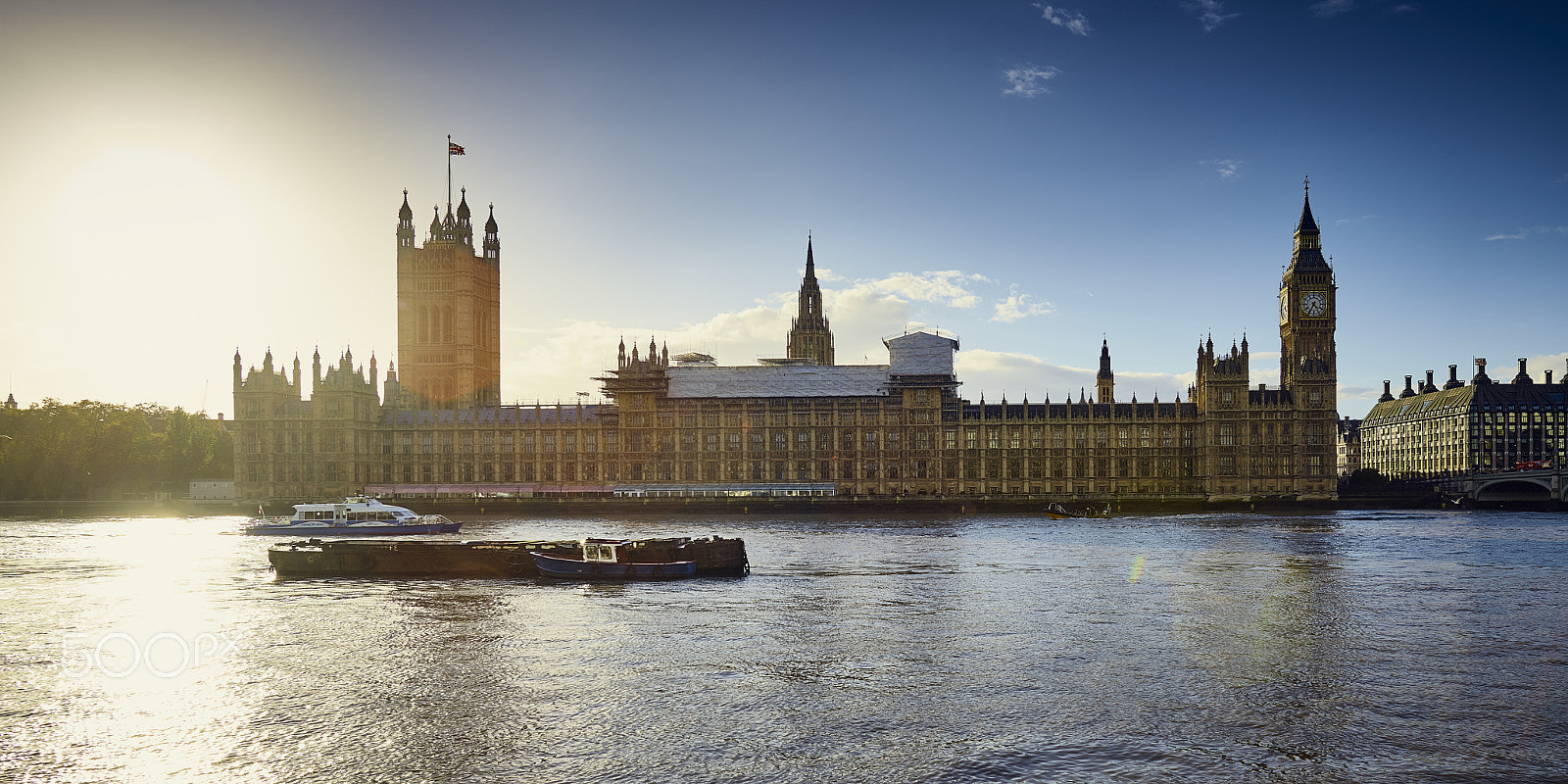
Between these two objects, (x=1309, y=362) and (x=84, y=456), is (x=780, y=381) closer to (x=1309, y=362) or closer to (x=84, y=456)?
(x=1309, y=362)

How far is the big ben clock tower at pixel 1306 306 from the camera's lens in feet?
513

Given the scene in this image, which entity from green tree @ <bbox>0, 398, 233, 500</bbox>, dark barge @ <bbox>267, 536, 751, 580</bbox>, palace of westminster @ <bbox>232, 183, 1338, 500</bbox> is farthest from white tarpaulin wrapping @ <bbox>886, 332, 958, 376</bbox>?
green tree @ <bbox>0, 398, 233, 500</bbox>

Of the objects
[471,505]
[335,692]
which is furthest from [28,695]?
[471,505]

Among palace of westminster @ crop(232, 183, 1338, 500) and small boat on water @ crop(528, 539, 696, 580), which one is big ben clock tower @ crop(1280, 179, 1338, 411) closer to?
palace of westminster @ crop(232, 183, 1338, 500)

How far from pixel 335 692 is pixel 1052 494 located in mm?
119370

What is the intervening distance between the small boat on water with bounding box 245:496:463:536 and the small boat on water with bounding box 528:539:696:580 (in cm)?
3614

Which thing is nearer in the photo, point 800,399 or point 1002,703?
point 1002,703

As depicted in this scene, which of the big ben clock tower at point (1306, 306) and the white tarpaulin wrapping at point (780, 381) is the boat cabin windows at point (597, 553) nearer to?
the white tarpaulin wrapping at point (780, 381)

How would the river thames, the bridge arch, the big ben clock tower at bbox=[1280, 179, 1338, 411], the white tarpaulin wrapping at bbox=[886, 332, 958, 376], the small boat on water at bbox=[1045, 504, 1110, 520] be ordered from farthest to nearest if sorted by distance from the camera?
the big ben clock tower at bbox=[1280, 179, 1338, 411]
the white tarpaulin wrapping at bbox=[886, 332, 958, 376]
the bridge arch
the small boat on water at bbox=[1045, 504, 1110, 520]
the river thames

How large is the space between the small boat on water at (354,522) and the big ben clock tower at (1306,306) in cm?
11578

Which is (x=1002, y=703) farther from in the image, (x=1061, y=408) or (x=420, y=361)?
(x=420, y=361)

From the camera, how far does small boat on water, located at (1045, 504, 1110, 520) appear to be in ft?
379

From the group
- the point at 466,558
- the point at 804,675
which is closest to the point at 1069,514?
the point at 466,558

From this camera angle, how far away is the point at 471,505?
137000 millimetres
